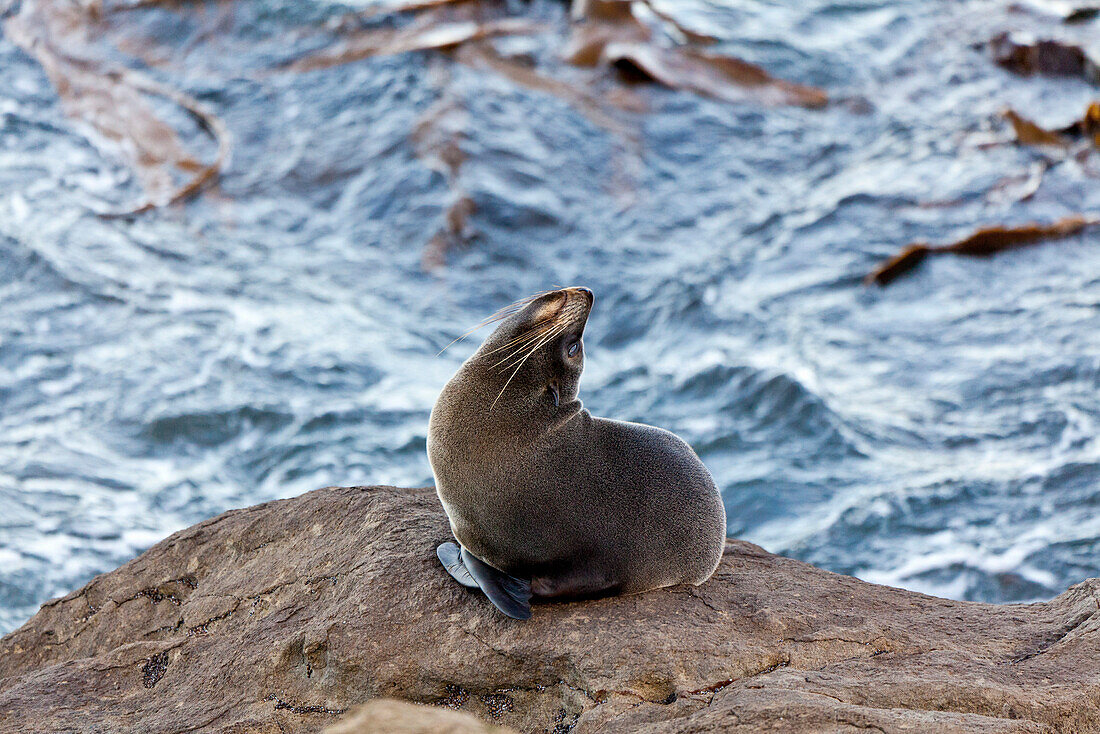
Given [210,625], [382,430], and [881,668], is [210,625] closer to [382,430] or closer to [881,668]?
[881,668]

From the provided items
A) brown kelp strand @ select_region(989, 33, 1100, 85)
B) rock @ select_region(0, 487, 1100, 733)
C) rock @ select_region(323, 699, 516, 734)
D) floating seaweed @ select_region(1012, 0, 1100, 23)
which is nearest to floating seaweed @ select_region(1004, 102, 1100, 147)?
brown kelp strand @ select_region(989, 33, 1100, 85)

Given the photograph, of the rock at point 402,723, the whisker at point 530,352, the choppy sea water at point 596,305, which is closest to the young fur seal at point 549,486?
the whisker at point 530,352

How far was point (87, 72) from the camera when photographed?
43.6ft

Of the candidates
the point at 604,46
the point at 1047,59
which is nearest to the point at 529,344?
the point at 604,46

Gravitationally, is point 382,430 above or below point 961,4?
below

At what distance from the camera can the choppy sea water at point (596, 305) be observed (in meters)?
7.80

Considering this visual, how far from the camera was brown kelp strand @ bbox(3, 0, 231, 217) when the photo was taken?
1166 cm

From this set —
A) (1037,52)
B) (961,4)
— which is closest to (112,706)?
(1037,52)

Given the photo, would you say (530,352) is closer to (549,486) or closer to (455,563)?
(549,486)

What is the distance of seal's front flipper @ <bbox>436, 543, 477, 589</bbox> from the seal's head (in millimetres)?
599

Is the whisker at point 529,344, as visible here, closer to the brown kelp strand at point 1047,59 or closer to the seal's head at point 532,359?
the seal's head at point 532,359

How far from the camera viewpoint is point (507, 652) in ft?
12.3

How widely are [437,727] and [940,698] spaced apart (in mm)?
1847

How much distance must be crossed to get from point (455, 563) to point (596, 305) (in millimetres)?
6232
